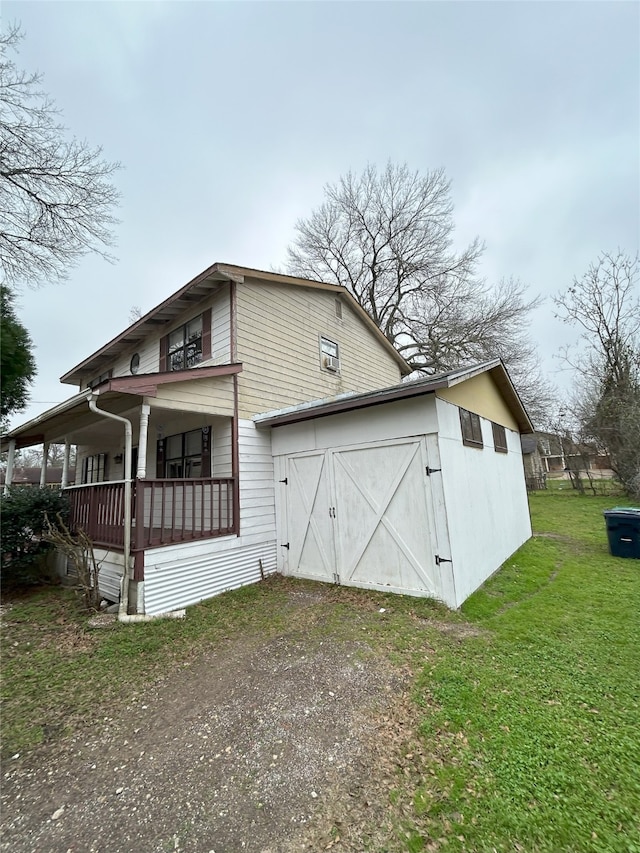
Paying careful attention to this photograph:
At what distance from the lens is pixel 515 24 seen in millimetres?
8500

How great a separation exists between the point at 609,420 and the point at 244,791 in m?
21.2

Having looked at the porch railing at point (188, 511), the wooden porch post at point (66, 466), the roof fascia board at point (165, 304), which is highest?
the roof fascia board at point (165, 304)

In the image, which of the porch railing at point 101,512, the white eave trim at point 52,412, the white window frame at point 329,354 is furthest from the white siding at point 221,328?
the porch railing at point 101,512

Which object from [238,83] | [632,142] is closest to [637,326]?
[632,142]

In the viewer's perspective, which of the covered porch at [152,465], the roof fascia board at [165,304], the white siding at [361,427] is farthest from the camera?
the roof fascia board at [165,304]

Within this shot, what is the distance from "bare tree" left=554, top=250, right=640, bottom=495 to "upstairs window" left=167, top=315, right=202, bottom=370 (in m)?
18.4

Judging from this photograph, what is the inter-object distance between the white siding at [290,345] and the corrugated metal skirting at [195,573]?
105 inches

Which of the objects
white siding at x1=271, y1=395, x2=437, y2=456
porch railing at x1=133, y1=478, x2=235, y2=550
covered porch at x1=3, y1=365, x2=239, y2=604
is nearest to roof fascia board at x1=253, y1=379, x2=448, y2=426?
white siding at x1=271, y1=395, x2=437, y2=456

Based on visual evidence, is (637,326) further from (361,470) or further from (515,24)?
(361,470)

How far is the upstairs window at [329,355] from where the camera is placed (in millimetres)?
9750

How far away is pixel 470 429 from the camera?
679cm

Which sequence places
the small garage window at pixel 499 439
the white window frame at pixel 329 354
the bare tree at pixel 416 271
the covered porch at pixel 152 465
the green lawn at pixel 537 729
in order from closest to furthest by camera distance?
1. the green lawn at pixel 537 729
2. the covered porch at pixel 152 465
3. the small garage window at pixel 499 439
4. the white window frame at pixel 329 354
5. the bare tree at pixel 416 271

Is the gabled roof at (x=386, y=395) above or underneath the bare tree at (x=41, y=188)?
underneath

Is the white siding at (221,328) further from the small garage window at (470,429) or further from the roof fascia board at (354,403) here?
the small garage window at (470,429)
